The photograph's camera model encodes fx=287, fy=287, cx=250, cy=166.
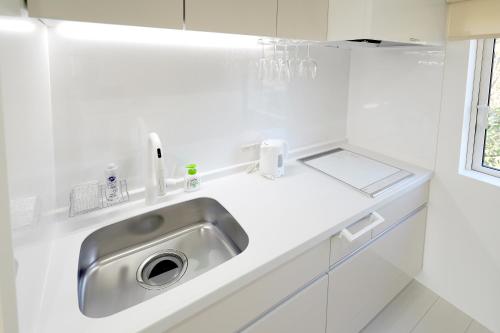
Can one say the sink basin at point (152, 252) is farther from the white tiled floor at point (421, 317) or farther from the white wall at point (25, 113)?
the white tiled floor at point (421, 317)

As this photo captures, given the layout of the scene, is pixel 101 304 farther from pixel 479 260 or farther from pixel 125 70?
pixel 479 260

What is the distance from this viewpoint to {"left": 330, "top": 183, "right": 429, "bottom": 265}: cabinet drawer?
1232 mm

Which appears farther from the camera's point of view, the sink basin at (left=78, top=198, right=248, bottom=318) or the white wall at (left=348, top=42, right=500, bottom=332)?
the white wall at (left=348, top=42, right=500, bottom=332)

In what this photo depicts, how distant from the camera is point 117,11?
2.92 ft

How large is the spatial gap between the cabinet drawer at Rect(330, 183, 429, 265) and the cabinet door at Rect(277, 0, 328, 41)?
0.88m

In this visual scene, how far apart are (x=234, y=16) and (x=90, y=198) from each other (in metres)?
0.95

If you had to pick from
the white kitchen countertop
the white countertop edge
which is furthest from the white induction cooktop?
the white countertop edge

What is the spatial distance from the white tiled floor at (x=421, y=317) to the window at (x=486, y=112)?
0.88 m

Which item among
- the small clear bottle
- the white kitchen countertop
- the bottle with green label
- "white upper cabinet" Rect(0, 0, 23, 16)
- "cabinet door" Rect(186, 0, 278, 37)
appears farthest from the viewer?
the bottle with green label

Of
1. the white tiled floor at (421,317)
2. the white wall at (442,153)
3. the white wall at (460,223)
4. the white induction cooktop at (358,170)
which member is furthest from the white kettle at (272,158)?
the white tiled floor at (421,317)

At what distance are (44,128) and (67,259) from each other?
1.47 feet

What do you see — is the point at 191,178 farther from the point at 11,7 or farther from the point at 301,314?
the point at 11,7

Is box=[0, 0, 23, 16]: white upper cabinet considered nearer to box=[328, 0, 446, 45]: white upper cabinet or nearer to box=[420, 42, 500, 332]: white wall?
box=[328, 0, 446, 45]: white upper cabinet

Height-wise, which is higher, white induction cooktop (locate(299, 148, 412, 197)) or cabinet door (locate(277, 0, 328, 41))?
cabinet door (locate(277, 0, 328, 41))
